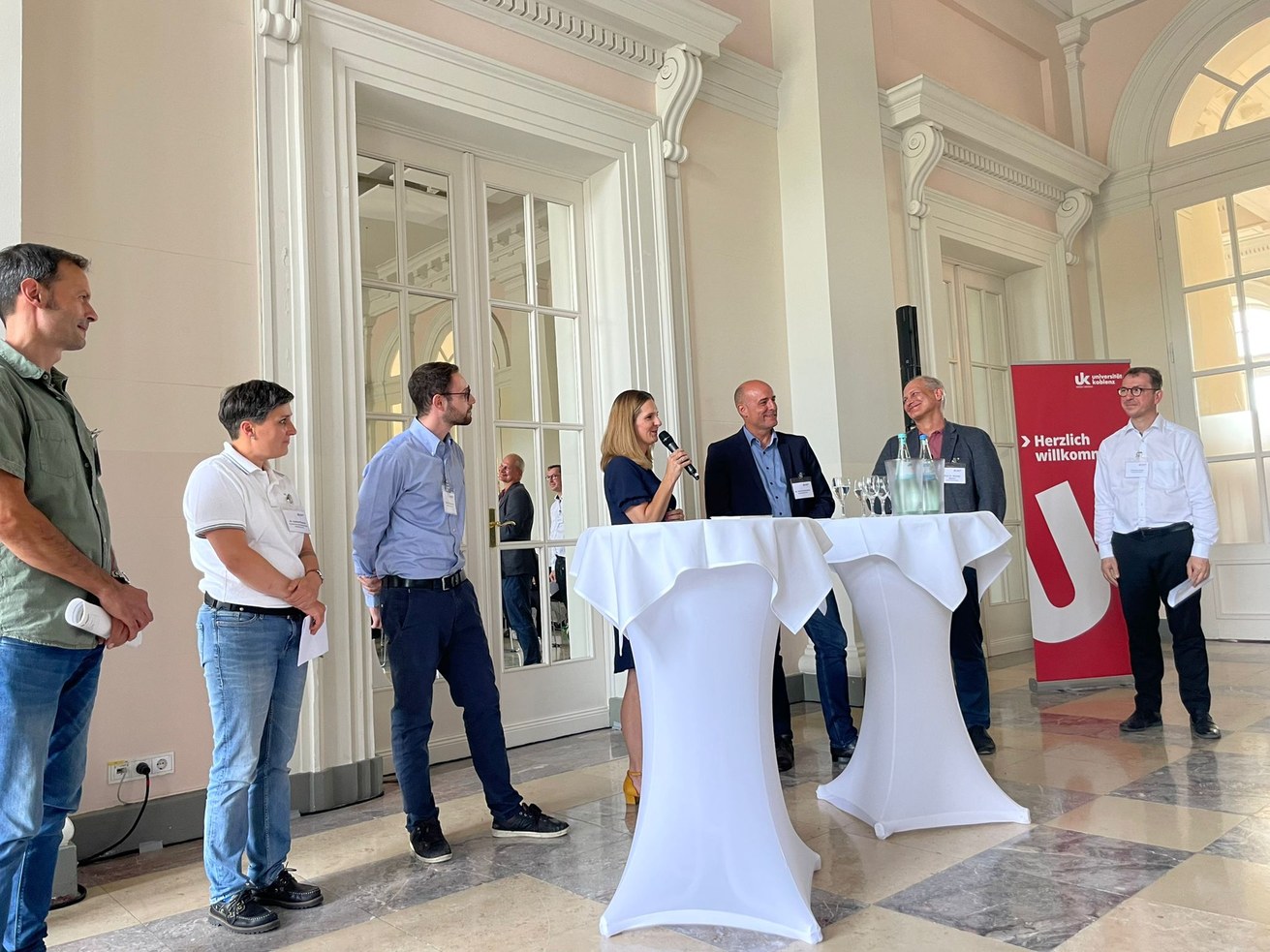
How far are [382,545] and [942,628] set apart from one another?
5.70 ft

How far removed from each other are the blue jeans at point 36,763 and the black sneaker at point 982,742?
3.08m

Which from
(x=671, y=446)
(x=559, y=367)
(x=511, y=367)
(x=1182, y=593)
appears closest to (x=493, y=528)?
(x=511, y=367)

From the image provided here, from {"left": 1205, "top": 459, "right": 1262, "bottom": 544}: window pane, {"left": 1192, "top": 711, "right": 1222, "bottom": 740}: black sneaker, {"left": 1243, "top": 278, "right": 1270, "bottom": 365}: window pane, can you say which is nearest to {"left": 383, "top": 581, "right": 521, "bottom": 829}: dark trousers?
{"left": 1192, "top": 711, "right": 1222, "bottom": 740}: black sneaker

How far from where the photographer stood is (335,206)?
3.65 metres

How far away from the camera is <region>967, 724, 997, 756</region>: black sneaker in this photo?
374cm

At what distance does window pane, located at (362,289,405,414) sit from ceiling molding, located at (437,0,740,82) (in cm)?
133

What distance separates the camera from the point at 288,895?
8.09 ft

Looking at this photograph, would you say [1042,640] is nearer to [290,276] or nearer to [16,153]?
[290,276]

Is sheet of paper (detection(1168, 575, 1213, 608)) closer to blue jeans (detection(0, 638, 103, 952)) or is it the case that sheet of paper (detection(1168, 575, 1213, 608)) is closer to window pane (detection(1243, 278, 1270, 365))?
window pane (detection(1243, 278, 1270, 365))

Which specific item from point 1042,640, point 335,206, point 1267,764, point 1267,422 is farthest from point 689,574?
point 1267,422

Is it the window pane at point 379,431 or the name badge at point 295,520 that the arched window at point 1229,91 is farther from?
the name badge at point 295,520

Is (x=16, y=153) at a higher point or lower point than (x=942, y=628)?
higher

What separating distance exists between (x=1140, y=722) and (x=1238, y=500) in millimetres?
3749

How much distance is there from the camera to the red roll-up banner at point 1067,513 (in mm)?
5160
